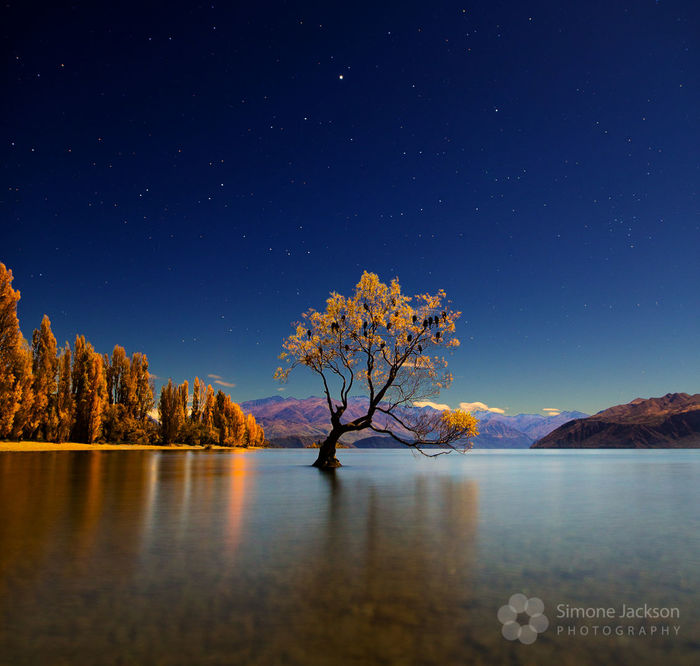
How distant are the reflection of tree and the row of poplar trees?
2615 inches

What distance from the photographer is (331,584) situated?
6.55 m

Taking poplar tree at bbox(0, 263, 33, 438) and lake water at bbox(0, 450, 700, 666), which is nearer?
lake water at bbox(0, 450, 700, 666)

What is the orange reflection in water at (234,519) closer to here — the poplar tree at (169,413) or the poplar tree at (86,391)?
the poplar tree at (86,391)

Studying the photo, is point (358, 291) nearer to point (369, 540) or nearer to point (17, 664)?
point (369, 540)

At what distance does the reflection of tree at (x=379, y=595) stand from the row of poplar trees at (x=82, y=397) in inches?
2615

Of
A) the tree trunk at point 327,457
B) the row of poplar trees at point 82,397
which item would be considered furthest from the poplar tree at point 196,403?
the tree trunk at point 327,457

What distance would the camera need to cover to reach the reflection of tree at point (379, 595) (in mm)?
4383

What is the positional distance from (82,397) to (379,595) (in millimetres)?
86834

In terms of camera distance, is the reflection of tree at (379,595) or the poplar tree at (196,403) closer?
the reflection of tree at (379,595)

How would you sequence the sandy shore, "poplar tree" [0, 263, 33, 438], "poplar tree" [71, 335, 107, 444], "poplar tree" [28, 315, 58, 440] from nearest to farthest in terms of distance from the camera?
"poplar tree" [0, 263, 33, 438] → the sandy shore → "poplar tree" [28, 315, 58, 440] → "poplar tree" [71, 335, 107, 444]

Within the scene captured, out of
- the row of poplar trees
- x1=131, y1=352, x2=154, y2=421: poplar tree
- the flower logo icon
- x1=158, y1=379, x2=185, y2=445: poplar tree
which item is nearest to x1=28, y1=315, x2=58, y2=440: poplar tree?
the row of poplar trees

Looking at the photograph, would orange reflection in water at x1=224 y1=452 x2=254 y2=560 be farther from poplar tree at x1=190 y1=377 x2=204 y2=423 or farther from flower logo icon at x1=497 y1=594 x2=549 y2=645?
poplar tree at x1=190 y1=377 x2=204 y2=423

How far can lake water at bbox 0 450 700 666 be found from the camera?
4.42 meters

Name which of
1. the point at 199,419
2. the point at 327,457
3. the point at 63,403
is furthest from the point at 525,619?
the point at 199,419
